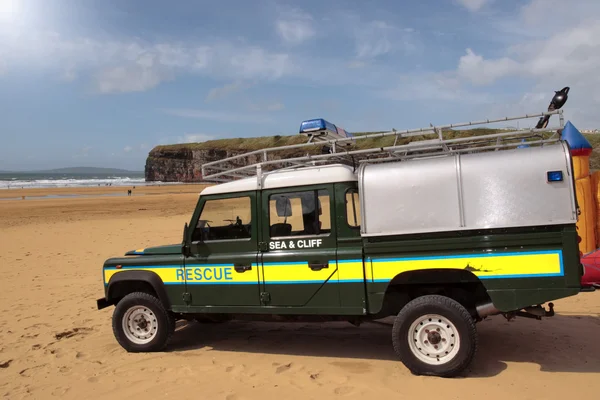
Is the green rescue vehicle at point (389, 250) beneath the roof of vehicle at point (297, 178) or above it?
beneath

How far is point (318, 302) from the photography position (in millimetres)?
5293

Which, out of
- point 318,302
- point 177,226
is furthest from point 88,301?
point 177,226

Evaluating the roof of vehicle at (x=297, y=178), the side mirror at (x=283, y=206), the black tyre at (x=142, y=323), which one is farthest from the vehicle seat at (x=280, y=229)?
the black tyre at (x=142, y=323)

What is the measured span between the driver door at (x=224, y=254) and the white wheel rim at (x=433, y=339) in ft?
6.10

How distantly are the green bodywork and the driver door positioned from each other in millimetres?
13

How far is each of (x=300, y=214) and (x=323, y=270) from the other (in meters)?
0.73

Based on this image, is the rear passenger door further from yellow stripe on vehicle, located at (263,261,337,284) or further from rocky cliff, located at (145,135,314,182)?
rocky cliff, located at (145,135,314,182)

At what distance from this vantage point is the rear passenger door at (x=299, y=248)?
17.3 ft

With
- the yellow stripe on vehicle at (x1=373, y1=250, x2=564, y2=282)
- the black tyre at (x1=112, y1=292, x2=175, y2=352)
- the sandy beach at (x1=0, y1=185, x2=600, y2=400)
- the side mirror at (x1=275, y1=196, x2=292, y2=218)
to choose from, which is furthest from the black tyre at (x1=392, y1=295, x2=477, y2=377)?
the black tyre at (x1=112, y1=292, x2=175, y2=352)

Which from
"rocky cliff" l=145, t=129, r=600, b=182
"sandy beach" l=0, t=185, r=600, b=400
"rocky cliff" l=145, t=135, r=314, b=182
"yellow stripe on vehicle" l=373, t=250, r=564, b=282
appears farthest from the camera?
"rocky cliff" l=145, t=135, r=314, b=182

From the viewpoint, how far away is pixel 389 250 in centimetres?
500

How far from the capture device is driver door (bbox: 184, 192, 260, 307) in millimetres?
5621

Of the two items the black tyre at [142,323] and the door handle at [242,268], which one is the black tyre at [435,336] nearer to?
the door handle at [242,268]

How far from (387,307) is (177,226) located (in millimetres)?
15903
